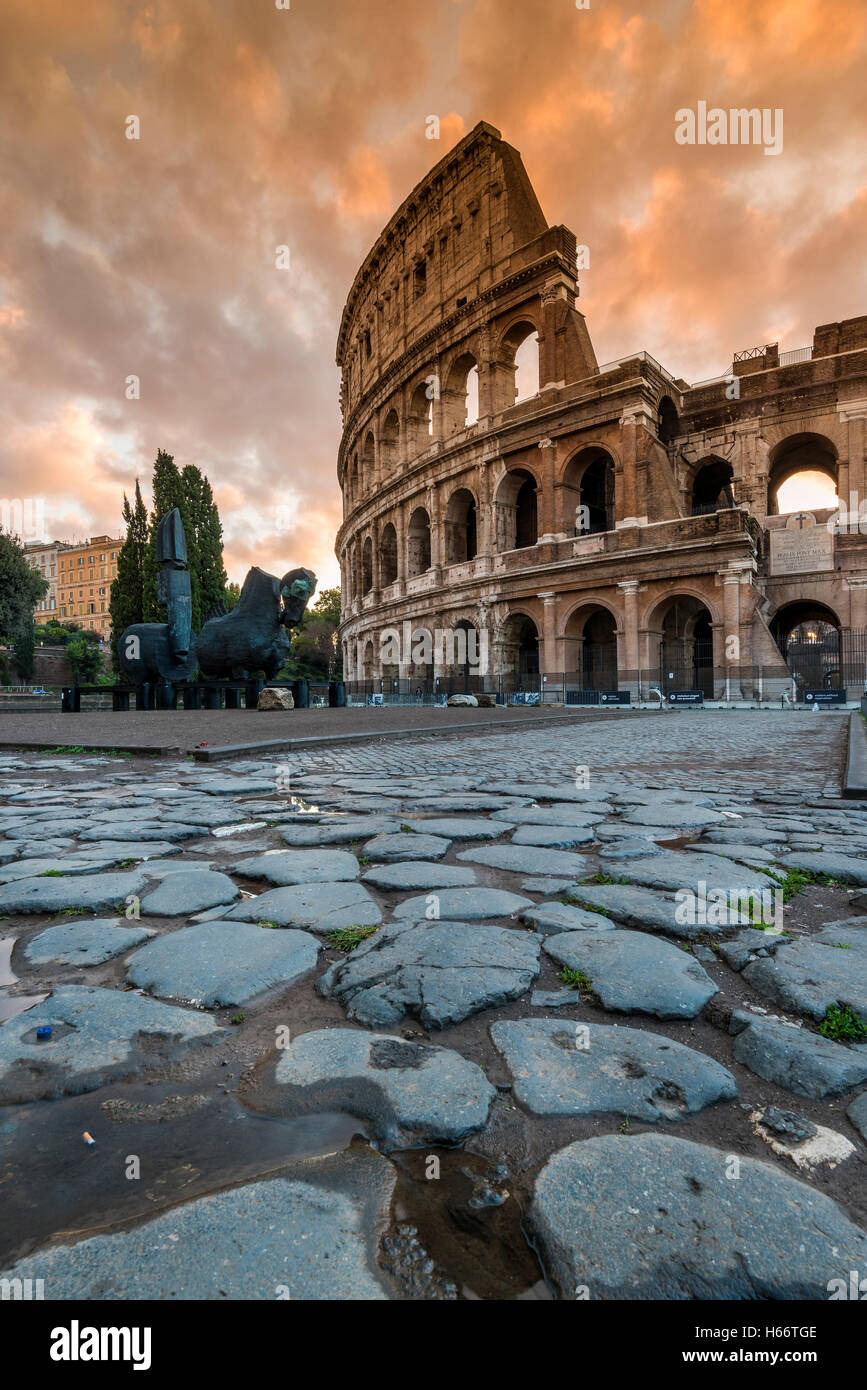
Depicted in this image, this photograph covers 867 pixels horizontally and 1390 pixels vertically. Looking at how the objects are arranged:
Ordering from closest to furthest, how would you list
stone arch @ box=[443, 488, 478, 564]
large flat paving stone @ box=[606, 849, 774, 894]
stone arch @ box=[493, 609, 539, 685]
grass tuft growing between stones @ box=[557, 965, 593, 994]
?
grass tuft growing between stones @ box=[557, 965, 593, 994] < large flat paving stone @ box=[606, 849, 774, 894] < stone arch @ box=[493, 609, 539, 685] < stone arch @ box=[443, 488, 478, 564]

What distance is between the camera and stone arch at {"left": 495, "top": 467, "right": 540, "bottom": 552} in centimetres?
2759

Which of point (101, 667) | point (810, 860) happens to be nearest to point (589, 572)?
point (810, 860)

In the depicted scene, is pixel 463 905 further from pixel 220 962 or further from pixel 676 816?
pixel 676 816

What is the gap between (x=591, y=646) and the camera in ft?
93.7

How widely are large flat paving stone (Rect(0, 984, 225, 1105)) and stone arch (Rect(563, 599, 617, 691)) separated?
24455 mm

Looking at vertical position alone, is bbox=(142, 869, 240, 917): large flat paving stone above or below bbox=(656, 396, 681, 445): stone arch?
below

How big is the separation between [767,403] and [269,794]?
96.1ft

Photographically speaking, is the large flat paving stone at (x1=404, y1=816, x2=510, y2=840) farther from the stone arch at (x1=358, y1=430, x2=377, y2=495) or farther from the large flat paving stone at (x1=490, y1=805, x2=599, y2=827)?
the stone arch at (x1=358, y1=430, x2=377, y2=495)

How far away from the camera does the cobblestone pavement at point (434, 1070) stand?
2.43 ft

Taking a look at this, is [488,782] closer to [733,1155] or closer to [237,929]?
[237,929]

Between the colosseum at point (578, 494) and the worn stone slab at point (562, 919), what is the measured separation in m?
21.8

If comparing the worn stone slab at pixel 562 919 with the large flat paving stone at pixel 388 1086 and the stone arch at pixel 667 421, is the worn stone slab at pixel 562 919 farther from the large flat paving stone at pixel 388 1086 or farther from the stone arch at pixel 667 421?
the stone arch at pixel 667 421

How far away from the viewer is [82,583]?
267ft

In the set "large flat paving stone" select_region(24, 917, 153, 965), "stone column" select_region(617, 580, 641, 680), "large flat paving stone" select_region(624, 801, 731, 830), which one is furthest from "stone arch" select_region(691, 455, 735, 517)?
"large flat paving stone" select_region(24, 917, 153, 965)
